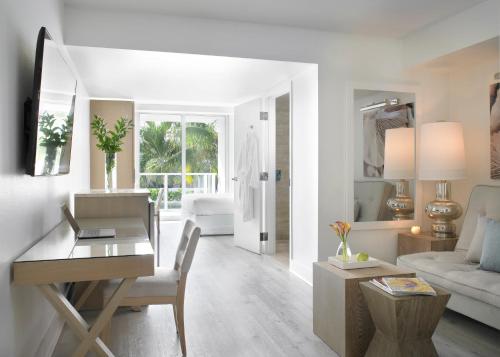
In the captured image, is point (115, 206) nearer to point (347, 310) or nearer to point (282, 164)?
point (347, 310)

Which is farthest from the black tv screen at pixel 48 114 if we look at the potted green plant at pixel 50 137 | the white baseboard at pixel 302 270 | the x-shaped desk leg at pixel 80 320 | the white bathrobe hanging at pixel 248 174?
the white bathrobe hanging at pixel 248 174

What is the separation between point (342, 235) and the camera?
2.73m

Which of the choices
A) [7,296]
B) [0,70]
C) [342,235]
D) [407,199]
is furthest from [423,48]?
[7,296]

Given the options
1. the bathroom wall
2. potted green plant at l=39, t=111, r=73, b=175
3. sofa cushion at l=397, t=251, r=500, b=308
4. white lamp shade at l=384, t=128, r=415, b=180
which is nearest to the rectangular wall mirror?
white lamp shade at l=384, t=128, r=415, b=180

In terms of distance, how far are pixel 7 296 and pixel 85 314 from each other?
5.47 feet

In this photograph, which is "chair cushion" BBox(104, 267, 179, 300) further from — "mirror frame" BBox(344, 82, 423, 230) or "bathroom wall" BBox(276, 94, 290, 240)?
"bathroom wall" BBox(276, 94, 290, 240)

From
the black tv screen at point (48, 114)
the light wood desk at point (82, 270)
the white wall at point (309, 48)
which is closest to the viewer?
the light wood desk at point (82, 270)

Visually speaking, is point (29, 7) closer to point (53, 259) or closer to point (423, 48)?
point (53, 259)

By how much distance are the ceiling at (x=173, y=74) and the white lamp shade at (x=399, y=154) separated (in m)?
1.11

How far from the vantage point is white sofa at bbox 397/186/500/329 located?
2716mm

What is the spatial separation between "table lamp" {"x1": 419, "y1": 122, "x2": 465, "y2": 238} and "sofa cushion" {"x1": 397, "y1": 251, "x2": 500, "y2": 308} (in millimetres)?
426

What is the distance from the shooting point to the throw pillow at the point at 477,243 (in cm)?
325

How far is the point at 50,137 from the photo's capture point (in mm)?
2287

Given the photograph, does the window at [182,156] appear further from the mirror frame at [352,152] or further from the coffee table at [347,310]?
the coffee table at [347,310]
